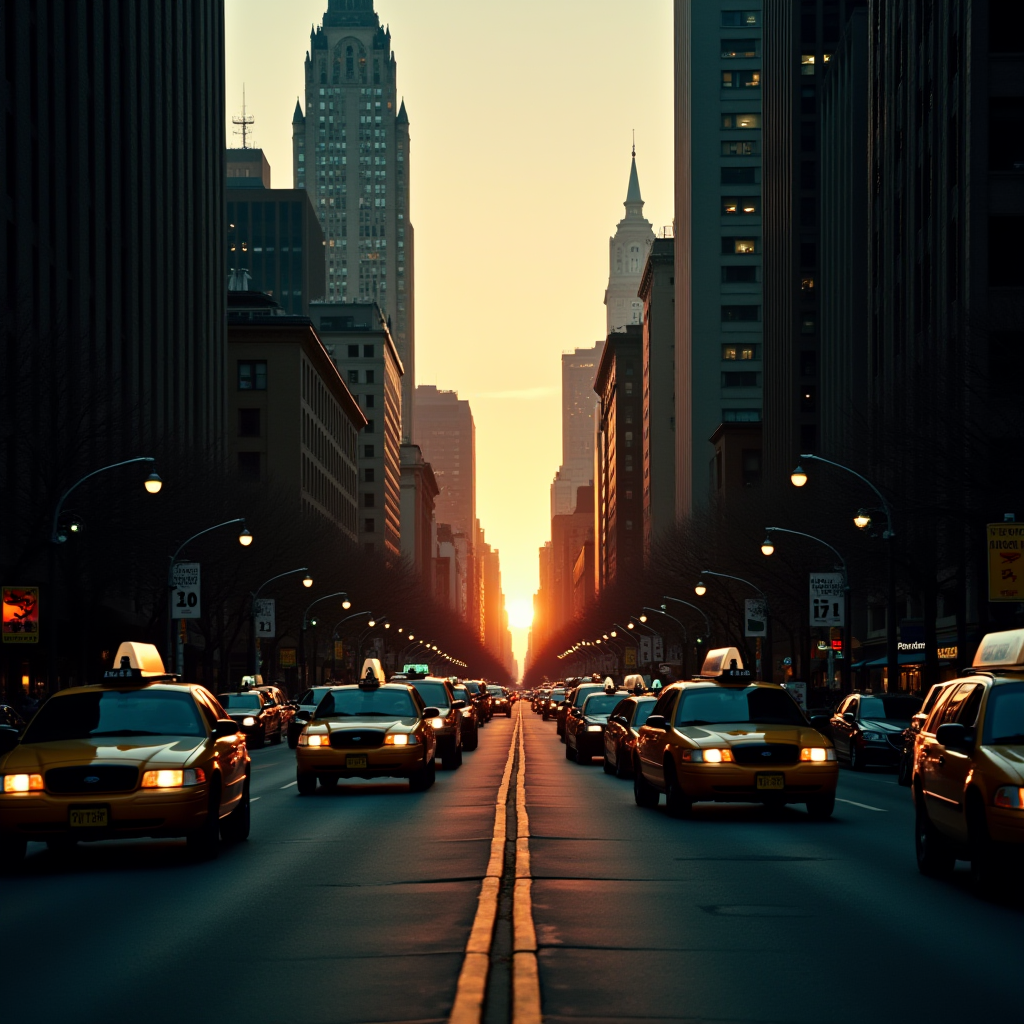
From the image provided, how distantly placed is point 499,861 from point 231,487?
5640 cm

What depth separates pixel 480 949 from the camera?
386 inches

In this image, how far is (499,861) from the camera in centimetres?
1521

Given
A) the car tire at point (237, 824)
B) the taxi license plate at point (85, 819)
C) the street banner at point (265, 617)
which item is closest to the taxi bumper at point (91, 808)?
the taxi license plate at point (85, 819)

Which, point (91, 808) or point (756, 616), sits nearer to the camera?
point (91, 808)

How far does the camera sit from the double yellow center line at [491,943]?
26.1 ft

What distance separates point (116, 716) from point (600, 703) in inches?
911

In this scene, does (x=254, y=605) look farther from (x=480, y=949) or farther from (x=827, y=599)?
(x=480, y=949)

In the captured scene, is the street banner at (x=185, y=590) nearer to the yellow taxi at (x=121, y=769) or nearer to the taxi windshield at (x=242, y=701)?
the taxi windshield at (x=242, y=701)

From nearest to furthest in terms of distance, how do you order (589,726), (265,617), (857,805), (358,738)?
(857,805), (358,738), (589,726), (265,617)

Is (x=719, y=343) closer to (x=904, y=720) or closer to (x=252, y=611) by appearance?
(x=252, y=611)

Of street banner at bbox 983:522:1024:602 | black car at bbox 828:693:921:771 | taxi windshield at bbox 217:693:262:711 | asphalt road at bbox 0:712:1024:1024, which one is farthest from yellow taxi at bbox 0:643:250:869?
taxi windshield at bbox 217:693:262:711

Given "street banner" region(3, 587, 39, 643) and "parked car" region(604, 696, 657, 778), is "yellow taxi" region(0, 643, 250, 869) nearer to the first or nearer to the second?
"parked car" region(604, 696, 657, 778)

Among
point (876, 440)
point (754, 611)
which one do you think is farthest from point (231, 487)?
point (876, 440)

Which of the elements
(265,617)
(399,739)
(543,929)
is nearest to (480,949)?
(543,929)
